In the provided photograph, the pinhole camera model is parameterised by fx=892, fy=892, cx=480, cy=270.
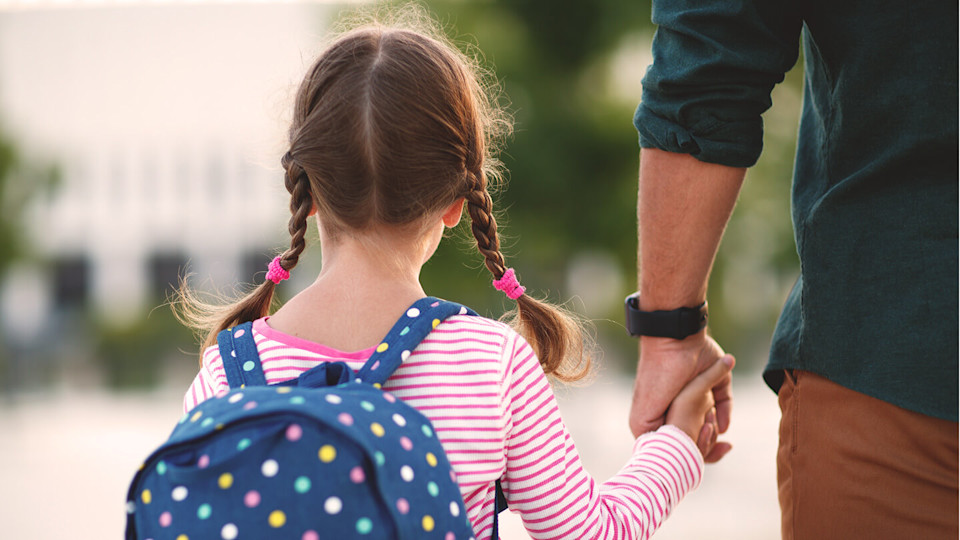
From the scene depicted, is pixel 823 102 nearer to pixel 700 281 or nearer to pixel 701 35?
pixel 701 35

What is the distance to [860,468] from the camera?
5.39ft

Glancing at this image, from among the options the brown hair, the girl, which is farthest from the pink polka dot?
the brown hair

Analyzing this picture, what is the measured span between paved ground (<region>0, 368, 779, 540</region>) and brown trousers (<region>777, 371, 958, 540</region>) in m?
0.64

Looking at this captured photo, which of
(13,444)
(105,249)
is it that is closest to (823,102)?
(13,444)

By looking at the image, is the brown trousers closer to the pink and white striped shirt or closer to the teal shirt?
the teal shirt

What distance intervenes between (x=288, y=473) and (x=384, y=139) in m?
0.62

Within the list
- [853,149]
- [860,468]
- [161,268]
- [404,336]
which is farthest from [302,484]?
[161,268]

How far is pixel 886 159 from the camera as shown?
1556 millimetres

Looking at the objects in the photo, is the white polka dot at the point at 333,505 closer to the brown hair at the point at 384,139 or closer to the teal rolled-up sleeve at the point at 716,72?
the brown hair at the point at 384,139

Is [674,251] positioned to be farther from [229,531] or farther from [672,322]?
[229,531]

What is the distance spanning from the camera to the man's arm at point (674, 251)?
1893 mm

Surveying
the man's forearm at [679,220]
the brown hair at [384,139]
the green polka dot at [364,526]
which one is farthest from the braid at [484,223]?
the green polka dot at [364,526]

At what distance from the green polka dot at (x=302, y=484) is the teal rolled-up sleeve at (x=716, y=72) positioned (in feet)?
3.49

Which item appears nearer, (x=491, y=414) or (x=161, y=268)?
(x=491, y=414)
